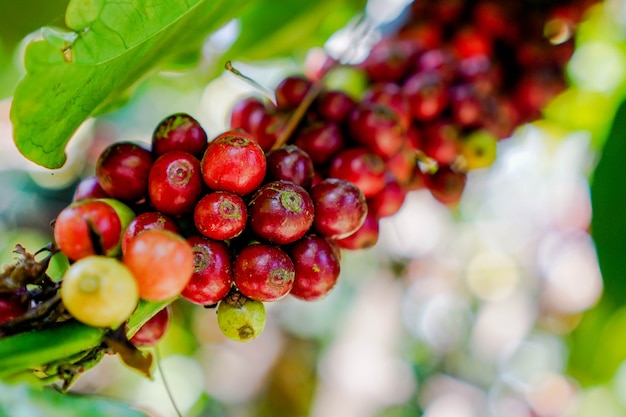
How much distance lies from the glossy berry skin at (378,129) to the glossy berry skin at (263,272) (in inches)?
10.3

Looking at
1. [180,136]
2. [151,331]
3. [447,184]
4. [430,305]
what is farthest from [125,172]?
[430,305]

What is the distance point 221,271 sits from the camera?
21.3 inches

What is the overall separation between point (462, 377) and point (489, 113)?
1398 millimetres

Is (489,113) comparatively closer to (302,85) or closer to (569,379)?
(302,85)

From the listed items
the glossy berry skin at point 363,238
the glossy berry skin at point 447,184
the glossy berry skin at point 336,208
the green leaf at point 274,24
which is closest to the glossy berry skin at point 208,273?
the glossy berry skin at point 336,208

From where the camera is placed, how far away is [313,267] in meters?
0.58

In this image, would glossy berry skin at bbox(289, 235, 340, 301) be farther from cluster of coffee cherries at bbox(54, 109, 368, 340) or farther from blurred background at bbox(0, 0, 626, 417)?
blurred background at bbox(0, 0, 626, 417)

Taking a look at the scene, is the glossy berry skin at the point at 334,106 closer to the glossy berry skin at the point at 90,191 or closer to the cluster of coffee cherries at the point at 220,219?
the cluster of coffee cherries at the point at 220,219

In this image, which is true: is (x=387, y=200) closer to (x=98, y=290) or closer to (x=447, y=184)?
(x=447, y=184)

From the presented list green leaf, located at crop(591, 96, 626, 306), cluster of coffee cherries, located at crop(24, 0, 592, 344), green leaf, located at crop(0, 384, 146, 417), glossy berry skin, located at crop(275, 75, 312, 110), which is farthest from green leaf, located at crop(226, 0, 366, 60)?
green leaf, located at crop(0, 384, 146, 417)

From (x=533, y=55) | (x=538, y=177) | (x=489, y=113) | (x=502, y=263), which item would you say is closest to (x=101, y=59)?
(x=489, y=113)

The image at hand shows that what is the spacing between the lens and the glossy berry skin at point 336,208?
60 centimetres

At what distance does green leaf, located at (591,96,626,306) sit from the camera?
989 mm

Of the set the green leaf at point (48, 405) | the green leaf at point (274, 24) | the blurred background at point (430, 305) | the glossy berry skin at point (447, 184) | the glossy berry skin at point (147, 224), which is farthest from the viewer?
the blurred background at point (430, 305)
